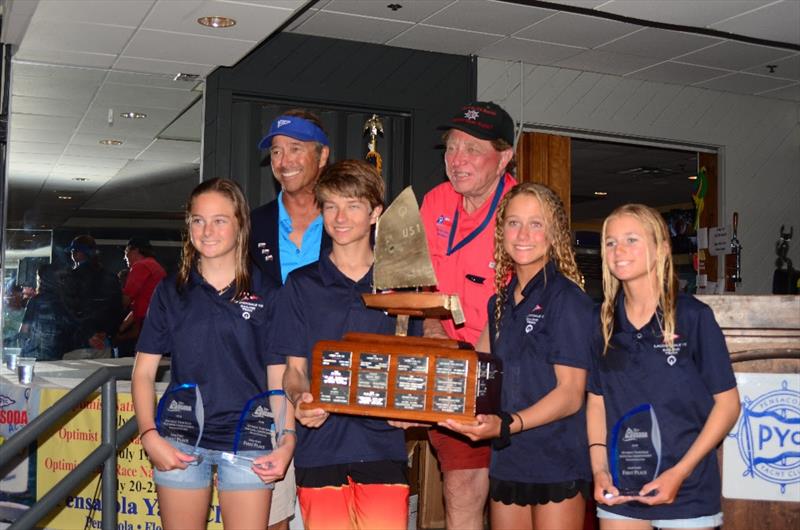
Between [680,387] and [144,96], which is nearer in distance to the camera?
[680,387]

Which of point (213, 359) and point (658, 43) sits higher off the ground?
point (658, 43)

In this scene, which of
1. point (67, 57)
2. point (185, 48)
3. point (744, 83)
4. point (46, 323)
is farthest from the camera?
point (744, 83)

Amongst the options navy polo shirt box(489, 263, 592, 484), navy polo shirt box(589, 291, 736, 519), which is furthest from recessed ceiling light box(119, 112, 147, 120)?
navy polo shirt box(589, 291, 736, 519)

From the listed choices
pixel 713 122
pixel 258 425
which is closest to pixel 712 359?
pixel 258 425

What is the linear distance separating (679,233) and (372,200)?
23.9ft

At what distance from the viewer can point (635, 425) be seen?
2.27 metres

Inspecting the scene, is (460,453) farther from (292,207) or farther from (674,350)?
(292,207)

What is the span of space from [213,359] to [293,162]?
Result: 89cm

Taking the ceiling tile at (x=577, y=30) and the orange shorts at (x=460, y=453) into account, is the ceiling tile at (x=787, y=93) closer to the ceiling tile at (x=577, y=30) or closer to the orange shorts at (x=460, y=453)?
the ceiling tile at (x=577, y=30)

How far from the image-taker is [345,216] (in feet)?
8.20

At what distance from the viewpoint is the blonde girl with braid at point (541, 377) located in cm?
236

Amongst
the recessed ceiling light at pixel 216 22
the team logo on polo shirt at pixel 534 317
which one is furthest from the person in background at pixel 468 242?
the recessed ceiling light at pixel 216 22

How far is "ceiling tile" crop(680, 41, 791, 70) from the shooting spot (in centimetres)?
616

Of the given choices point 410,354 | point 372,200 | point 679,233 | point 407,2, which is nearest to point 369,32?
point 407,2
